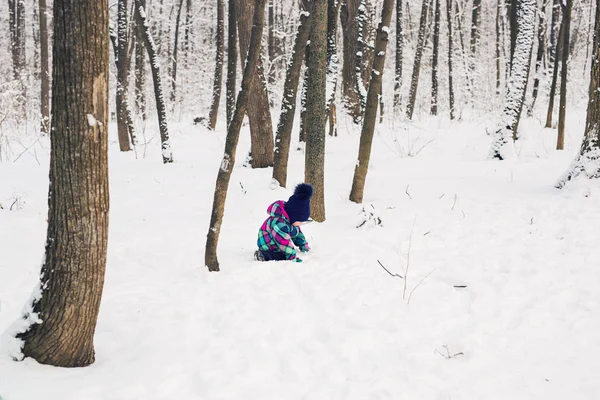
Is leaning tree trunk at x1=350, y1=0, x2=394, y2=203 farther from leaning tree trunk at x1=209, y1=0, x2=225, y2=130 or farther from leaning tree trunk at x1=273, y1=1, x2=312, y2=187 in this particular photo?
leaning tree trunk at x1=209, y1=0, x2=225, y2=130

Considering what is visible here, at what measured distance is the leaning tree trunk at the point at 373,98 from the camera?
600 centimetres

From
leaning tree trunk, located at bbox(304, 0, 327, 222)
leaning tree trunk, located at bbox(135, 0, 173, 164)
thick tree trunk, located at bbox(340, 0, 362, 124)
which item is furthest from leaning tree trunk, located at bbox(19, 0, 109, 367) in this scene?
thick tree trunk, located at bbox(340, 0, 362, 124)

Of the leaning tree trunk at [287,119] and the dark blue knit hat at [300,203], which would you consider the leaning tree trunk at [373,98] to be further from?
the dark blue knit hat at [300,203]

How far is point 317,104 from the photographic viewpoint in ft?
19.7

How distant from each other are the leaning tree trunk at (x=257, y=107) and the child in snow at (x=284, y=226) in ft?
13.7

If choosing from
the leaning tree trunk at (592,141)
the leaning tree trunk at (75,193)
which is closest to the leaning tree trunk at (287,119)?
the leaning tree trunk at (592,141)

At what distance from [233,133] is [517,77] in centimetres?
747

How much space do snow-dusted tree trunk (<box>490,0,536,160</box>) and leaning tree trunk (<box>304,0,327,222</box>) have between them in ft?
16.9

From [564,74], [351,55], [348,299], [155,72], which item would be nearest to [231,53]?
[155,72]

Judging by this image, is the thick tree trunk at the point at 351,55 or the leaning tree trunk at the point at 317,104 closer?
the leaning tree trunk at the point at 317,104

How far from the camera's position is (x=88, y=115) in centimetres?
246

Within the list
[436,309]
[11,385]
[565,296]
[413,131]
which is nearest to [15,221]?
[11,385]

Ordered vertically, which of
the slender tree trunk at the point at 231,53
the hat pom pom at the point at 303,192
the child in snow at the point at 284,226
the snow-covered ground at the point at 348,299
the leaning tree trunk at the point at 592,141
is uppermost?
the slender tree trunk at the point at 231,53

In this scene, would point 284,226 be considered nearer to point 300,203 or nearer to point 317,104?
point 300,203
